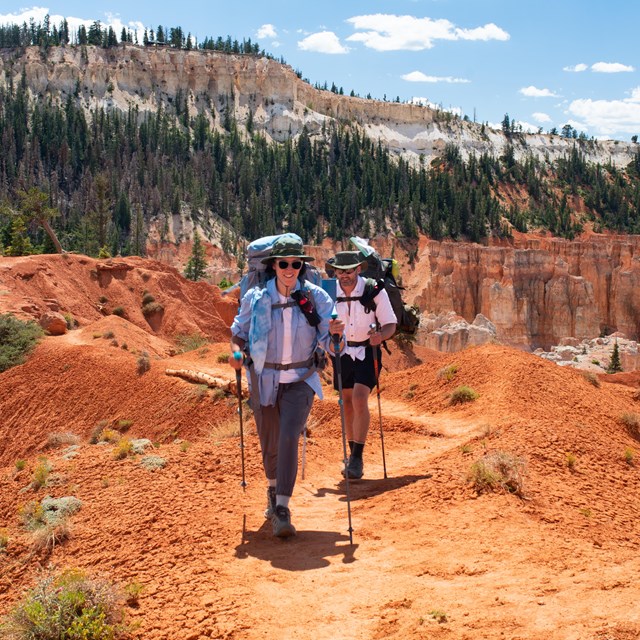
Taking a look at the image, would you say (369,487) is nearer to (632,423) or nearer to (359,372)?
(359,372)

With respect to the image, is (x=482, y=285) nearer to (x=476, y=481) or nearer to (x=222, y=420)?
(x=222, y=420)

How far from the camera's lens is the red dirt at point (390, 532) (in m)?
4.12

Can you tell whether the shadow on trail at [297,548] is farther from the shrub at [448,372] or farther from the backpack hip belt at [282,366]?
the shrub at [448,372]

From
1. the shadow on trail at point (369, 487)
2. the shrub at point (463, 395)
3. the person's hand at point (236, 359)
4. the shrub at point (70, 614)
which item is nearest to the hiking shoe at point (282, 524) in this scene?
the person's hand at point (236, 359)

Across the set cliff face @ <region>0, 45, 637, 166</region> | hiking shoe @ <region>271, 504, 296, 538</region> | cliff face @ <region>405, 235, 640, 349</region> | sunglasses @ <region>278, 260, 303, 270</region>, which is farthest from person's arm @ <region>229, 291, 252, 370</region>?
cliff face @ <region>0, 45, 637, 166</region>

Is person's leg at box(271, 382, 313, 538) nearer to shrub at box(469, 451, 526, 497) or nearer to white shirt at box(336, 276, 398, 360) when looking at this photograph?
shrub at box(469, 451, 526, 497)

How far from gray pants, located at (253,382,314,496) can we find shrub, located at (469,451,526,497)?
1.54m

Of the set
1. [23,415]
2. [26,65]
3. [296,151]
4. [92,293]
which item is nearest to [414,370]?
[23,415]

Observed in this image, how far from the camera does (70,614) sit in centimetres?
431

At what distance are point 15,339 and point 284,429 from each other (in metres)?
15.2

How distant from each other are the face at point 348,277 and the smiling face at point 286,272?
1.66 meters

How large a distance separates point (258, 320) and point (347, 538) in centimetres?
173

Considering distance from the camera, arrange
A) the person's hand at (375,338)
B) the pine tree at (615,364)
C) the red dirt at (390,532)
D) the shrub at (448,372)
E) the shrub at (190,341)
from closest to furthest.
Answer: the red dirt at (390,532) < the person's hand at (375,338) < the shrub at (448,372) < the shrub at (190,341) < the pine tree at (615,364)

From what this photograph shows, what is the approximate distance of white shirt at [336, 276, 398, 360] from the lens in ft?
24.8
